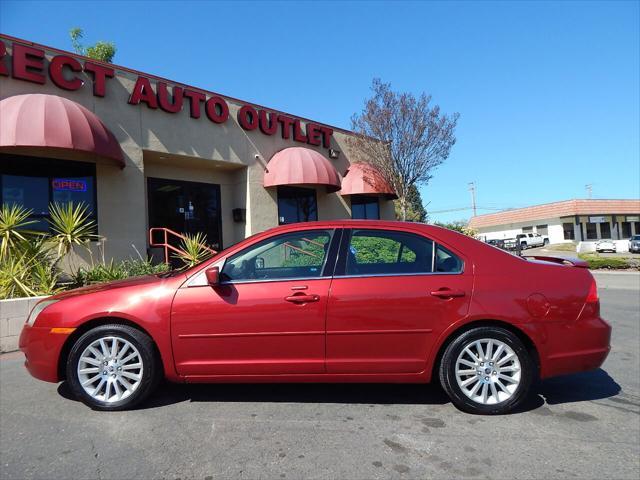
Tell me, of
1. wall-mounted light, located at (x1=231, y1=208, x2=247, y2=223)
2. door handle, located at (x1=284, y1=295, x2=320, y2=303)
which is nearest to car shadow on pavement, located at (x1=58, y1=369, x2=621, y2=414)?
door handle, located at (x1=284, y1=295, x2=320, y2=303)

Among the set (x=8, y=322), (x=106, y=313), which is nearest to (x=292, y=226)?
(x=106, y=313)

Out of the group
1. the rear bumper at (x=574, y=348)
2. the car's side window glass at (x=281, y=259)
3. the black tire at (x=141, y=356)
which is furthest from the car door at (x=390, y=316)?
the black tire at (x=141, y=356)

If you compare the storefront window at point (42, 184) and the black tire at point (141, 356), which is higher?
the storefront window at point (42, 184)

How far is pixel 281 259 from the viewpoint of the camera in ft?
12.9

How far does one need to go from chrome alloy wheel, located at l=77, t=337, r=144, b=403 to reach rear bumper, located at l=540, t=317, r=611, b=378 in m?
3.35

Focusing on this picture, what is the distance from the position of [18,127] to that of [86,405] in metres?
6.93

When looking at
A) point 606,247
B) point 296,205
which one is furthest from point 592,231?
point 296,205

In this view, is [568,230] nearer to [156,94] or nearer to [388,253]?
[156,94]

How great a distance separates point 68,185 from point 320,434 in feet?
30.5

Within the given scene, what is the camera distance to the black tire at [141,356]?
3.57m

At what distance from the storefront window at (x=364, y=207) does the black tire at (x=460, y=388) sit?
13.7 meters

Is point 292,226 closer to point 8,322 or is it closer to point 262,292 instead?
point 262,292

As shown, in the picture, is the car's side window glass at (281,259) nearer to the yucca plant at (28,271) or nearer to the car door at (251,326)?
the car door at (251,326)

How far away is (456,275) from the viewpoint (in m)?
3.59
